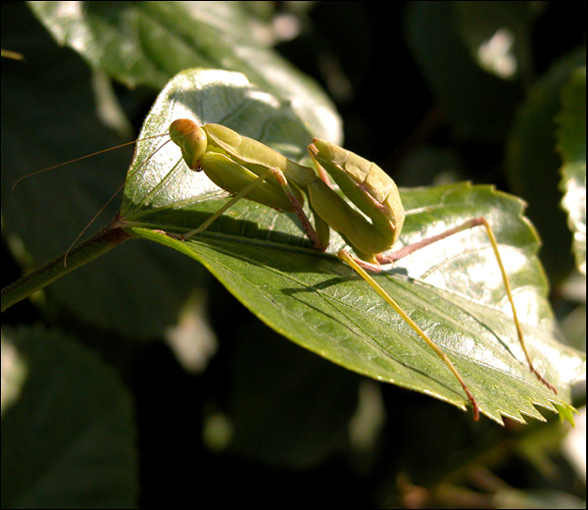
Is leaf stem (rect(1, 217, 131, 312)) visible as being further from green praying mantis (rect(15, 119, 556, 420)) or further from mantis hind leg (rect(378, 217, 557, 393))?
mantis hind leg (rect(378, 217, 557, 393))

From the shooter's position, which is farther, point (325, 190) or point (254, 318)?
point (254, 318)

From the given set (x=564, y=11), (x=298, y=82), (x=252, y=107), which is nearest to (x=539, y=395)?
(x=252, y=107)

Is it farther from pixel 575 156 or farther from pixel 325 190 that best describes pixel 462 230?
pixel 575 156

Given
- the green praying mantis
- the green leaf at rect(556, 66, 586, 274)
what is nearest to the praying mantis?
the green praying mantis

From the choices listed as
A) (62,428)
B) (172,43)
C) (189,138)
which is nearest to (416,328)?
(189,138)

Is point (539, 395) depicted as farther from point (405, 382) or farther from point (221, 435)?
point (221, 435)
